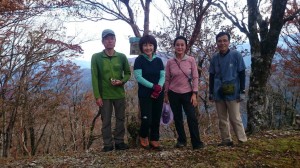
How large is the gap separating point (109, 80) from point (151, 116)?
35.5 inches

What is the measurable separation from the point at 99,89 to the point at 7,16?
525 cm

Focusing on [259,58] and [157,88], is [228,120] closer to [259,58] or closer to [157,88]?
[157,88]

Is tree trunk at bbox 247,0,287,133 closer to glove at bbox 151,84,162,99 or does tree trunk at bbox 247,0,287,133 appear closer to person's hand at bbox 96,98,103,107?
glove at bbox 151,84,162,99

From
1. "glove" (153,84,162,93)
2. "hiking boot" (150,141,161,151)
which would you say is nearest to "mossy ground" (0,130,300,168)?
"hiking boot" (150,141,161,151)

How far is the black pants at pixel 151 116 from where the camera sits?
175 inches

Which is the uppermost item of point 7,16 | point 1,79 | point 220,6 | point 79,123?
point 7,16

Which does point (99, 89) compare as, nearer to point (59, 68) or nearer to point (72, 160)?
point (72, 160)

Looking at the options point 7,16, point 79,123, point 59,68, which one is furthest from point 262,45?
point 79,123

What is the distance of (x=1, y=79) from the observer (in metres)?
12.6

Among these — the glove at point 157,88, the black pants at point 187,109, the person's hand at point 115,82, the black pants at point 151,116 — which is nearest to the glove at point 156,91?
the glove at point 157,88

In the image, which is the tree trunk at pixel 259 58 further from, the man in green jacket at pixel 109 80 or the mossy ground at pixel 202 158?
the man in green jacket at pixel 109 80

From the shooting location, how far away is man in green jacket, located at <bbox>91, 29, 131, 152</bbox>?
182 inches

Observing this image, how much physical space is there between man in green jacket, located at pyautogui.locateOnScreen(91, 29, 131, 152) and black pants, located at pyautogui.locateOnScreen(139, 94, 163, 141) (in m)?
0.45

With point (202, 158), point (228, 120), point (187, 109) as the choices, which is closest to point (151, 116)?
point (187, 109)
